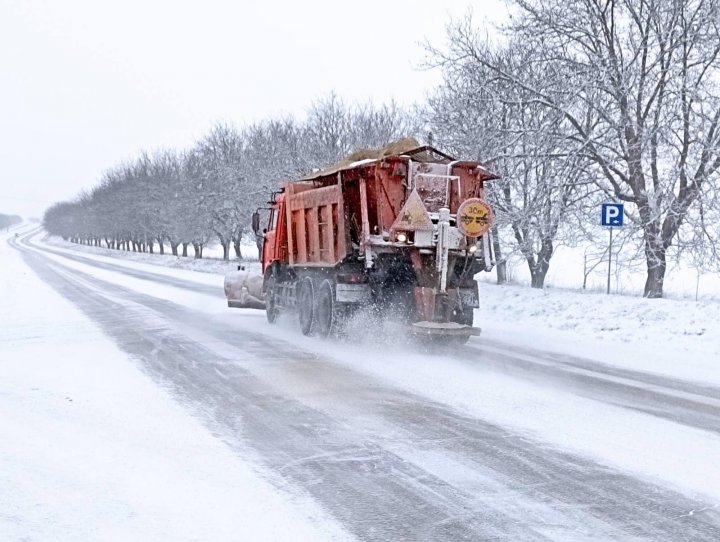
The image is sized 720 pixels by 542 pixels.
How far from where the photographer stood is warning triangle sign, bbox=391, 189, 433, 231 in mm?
10719

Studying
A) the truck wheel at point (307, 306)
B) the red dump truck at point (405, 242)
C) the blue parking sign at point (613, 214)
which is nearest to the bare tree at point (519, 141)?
the blue parking sign at point (613, 214)

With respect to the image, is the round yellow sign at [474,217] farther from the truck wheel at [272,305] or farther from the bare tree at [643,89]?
the bare tree at [643,89]

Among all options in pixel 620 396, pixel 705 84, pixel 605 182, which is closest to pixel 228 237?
pixel 605 182

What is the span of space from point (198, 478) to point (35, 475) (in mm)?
1024

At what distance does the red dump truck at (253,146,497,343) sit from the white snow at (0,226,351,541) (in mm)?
4223

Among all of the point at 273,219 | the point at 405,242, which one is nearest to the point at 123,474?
the point at 405,242

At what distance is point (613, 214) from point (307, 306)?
705 cm

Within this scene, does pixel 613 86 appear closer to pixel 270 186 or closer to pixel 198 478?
pixel 198 478

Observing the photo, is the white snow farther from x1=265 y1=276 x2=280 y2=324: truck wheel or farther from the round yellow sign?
x1=265 y1=276 x2=280 y2=324: truck wheel

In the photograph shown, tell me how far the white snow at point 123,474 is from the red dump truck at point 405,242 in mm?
4223

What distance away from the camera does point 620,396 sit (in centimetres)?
747

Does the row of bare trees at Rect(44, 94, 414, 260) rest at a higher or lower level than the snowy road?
higher

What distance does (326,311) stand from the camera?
39.0 ft

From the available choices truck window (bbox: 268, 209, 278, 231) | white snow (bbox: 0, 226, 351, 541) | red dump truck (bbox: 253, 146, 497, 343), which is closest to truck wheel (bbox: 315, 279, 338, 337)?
red dump truck (bbox: 253, 146, 497, 343)
